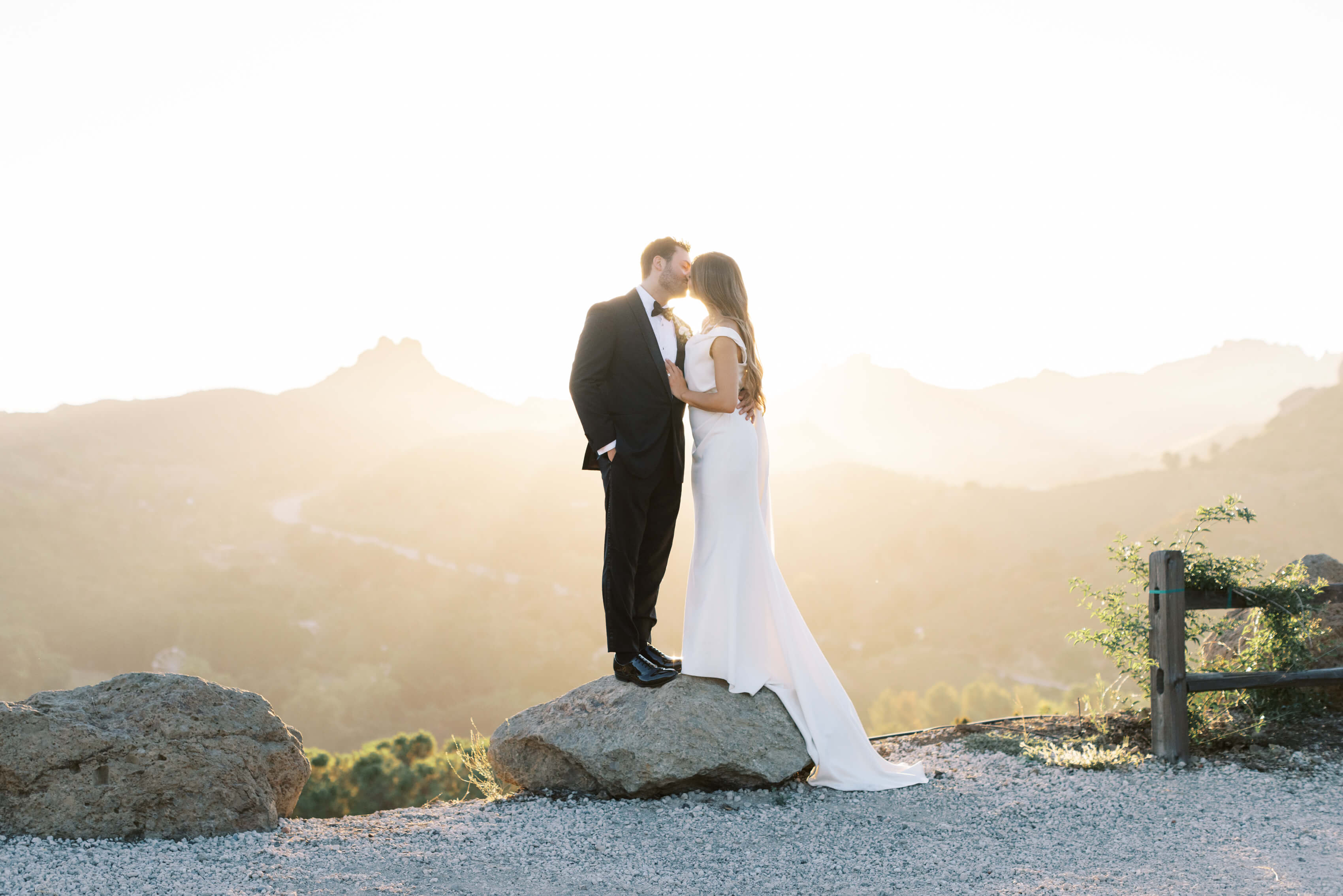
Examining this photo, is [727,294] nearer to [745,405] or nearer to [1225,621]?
[745,405]

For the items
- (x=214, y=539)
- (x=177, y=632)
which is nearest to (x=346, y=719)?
(x=177, y=632)

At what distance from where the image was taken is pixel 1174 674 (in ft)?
18.2

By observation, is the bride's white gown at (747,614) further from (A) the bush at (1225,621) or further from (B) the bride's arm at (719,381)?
(A) the bush at (1225,621)

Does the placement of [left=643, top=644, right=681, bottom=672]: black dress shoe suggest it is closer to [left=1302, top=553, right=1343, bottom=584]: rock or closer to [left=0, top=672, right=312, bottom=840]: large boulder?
[left=0, top=672, right=312, bottom=840]: large boulder

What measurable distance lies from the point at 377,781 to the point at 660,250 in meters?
7.81

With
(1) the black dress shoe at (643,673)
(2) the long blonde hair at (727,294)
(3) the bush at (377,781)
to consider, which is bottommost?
(3) the bush at (377,781)

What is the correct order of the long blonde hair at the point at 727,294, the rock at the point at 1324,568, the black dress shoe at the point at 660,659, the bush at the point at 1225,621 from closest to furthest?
the long blonde hair at the point at 727,294, the black dress shoe at the point at 660,659, the bush at the point at 1225,621, the rock at the point at 1324,568

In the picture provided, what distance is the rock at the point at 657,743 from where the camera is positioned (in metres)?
4.80

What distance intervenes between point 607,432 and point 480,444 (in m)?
84.6

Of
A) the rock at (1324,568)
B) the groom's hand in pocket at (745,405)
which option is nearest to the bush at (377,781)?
the groom's hand in pocket at (745,405)

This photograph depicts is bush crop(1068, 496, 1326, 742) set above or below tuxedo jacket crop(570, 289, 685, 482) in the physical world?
below

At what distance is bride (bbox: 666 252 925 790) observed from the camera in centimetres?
505

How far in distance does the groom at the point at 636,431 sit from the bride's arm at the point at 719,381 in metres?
0.06

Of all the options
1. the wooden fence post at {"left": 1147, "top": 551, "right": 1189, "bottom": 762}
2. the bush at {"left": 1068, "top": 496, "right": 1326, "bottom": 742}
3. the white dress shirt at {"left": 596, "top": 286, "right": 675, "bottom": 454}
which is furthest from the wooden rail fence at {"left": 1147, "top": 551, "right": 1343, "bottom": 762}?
the white dress shirt at {"left": 596, "top": 286, "right": 675, "bottom": 454}
